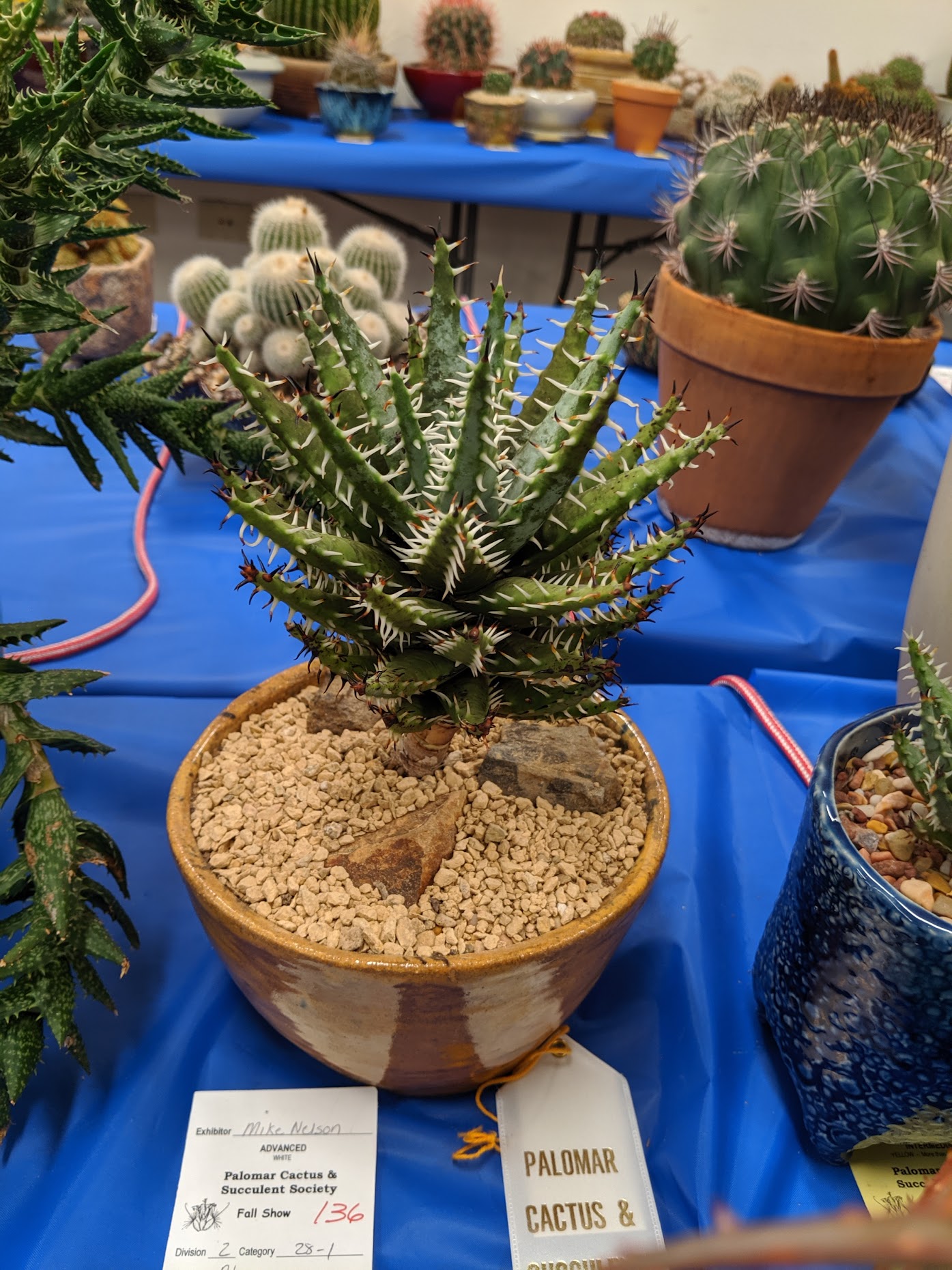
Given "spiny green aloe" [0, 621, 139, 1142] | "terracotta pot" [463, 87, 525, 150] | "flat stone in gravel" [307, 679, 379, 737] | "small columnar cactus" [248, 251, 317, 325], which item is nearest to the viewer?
"spiny green aloe" [0, 621, 139, 1142]

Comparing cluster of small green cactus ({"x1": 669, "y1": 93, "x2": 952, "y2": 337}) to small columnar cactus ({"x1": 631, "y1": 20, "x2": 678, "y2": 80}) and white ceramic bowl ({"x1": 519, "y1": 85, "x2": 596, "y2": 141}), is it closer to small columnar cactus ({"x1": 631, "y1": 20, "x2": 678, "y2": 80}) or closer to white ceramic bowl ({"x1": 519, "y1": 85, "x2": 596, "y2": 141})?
white ceramic bowl ({"x1": 519, "y1": 85, "x2": 596, "y2": 141})

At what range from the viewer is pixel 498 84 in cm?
243

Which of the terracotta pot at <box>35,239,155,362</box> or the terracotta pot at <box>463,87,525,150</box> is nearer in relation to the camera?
the terracotta pot at <box>35,239,155,362</box>

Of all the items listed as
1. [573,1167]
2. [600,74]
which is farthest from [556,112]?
[573,1167]

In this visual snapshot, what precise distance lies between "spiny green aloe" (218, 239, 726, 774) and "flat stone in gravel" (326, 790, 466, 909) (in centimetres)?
9

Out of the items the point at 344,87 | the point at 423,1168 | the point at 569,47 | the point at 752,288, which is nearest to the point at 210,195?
the point at 344,87

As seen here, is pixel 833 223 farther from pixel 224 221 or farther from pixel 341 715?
pixel 224 221

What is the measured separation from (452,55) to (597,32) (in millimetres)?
535

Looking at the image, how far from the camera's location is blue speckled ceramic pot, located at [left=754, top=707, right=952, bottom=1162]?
1.65 ft

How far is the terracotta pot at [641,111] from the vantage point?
7.86 ft

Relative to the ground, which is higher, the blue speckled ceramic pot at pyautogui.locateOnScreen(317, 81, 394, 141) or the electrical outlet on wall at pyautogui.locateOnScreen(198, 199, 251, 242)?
the blue speckled ceramic pot at pyautogui.locateOnScreen(317, 81, 394, 141)

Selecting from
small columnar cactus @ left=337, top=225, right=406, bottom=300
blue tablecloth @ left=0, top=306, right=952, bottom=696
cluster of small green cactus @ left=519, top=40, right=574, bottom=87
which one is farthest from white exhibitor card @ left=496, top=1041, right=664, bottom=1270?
cluster of small green cactus @ left=519, top=40, right=574, bottom=87

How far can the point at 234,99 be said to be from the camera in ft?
1.79

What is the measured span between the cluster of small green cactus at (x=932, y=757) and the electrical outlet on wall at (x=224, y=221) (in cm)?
322
